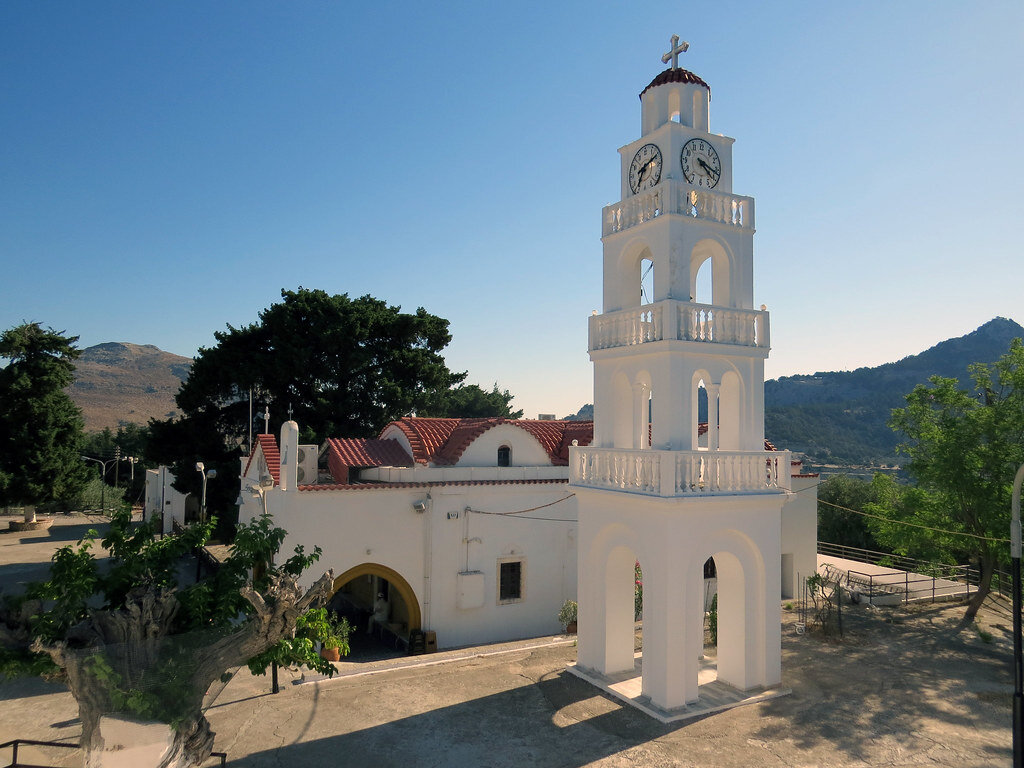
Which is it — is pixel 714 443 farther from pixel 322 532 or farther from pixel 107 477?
pixel 107 477

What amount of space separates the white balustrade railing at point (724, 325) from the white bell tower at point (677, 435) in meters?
0.02

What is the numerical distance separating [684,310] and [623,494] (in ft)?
10.6

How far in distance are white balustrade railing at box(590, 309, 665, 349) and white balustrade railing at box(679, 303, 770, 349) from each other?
1.34 feet

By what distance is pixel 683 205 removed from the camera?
11172 millimetres

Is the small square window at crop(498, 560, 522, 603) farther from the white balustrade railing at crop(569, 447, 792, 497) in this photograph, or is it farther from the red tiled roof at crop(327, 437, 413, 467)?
the white balustrade railing at crop(569, 447, 792, 497)

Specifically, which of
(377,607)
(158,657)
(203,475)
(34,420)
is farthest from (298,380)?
(158,657)

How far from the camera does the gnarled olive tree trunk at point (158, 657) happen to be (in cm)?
639

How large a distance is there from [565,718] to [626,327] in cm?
649

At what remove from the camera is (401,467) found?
55.3 feet

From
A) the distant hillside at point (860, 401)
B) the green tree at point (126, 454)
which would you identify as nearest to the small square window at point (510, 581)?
the green tree at point (126, 454)

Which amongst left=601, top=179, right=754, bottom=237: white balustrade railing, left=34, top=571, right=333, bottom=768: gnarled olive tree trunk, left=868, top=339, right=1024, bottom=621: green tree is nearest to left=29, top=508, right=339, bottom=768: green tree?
left=34, top=571, right=333, bottom=768: gnarled olive tree trunk

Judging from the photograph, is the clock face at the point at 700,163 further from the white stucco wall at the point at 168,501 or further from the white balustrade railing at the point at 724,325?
the white stucco wall at the point at 168,501

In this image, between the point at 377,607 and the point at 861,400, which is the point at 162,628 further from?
the point at 861,400

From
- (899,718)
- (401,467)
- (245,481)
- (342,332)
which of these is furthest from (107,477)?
(899,718)
